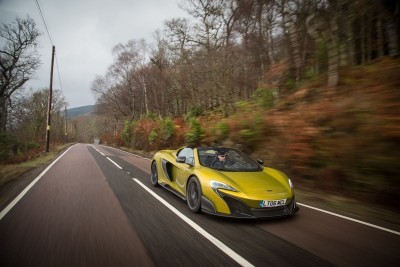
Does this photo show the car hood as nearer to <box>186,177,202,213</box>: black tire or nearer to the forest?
<box>186,177,202,213</box>: black tire

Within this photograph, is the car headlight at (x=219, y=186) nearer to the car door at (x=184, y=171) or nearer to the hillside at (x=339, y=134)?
the car door at (x=184, y=171)

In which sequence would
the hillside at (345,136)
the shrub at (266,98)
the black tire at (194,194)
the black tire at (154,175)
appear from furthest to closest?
the shrub at (266,98)
the black tire at (154,175)
the hillside at (345,136)
the black tire at (194,194)

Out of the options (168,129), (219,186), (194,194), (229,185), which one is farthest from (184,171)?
(168,129)

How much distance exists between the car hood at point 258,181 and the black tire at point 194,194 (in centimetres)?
56

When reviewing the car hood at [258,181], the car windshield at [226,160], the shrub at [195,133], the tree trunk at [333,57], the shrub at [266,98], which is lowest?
the car hood at [258,181]

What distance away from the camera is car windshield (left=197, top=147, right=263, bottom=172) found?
20.1 ft

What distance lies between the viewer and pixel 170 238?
14.3 ft

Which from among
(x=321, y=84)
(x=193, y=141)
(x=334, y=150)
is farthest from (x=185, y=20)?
(x=334, y=150)

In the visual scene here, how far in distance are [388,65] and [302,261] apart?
731 cm

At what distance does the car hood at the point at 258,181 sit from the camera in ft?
16.7

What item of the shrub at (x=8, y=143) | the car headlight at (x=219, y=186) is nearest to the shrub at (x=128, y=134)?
the shrub at (x=8, y=143)

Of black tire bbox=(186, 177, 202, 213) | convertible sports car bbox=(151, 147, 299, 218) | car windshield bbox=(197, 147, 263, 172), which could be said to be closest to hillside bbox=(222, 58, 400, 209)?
convertible sports car bbox=(151, 147, 299, 218)

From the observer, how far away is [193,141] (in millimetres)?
16844

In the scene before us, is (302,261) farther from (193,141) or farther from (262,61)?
(262,61)
